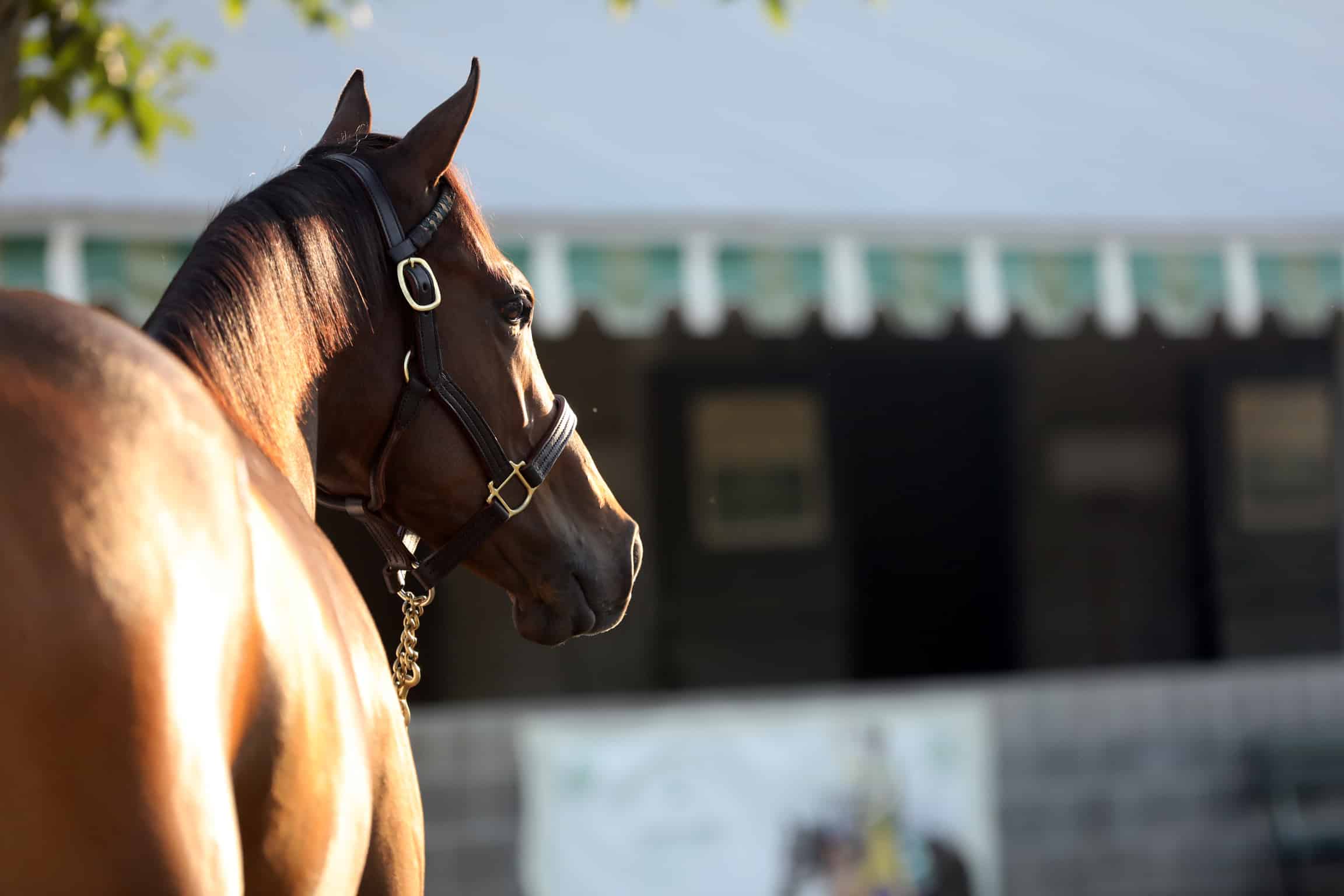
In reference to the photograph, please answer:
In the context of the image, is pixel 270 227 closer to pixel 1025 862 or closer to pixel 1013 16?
pixel 1025 862

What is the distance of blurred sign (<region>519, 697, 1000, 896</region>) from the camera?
567 centimetres

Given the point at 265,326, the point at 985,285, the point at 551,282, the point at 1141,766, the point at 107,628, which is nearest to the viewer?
the point at 107,628

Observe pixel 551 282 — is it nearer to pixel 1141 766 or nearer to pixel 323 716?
pixel 1141 766

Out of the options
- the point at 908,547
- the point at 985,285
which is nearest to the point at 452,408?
the point at 985,285

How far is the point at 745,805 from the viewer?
18.9ft

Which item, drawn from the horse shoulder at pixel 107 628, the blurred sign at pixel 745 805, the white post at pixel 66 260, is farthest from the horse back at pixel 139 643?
the blurred sign at pixel 745 805

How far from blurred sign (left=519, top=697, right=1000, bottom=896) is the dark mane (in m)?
4.40

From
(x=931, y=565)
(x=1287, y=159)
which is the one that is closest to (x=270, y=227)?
(x=1287, y=159)

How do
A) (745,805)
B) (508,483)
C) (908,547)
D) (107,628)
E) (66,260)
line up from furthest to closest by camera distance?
(908,547) → (745,805) → (66,260) → (508,483) → (107,628)

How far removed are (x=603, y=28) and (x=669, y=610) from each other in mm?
2731

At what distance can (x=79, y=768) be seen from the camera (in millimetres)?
959

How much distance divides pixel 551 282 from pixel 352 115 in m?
3.13

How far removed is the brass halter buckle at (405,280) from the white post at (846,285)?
3712mm

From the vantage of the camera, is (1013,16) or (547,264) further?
(1013,16)
